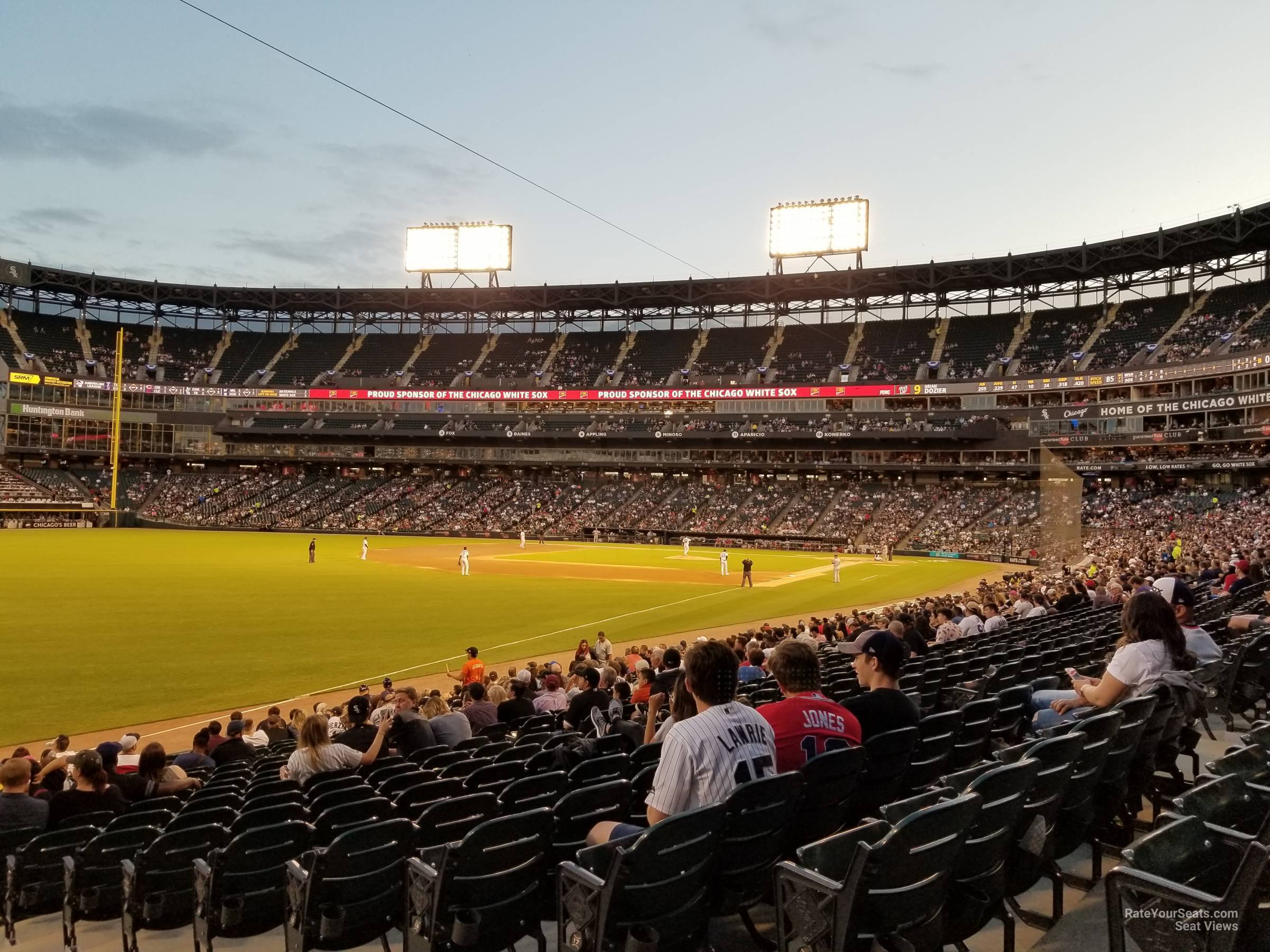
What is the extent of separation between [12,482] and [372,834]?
9376cm

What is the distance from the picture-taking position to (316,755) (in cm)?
833

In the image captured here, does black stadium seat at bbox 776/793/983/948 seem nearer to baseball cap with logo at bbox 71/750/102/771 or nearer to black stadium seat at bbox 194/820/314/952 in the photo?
black stadium seat at bbox 194/820/314/952

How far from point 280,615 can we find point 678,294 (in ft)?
216

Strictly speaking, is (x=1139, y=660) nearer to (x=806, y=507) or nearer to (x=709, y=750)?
(x=709, y=750)

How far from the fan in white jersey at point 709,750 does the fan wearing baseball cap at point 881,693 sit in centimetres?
124

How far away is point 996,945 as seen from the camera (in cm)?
428

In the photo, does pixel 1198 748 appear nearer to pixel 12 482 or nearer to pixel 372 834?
pixel 372 834

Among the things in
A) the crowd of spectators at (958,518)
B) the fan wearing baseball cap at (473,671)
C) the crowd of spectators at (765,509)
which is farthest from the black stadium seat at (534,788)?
the crowd of spectators at (765,509)

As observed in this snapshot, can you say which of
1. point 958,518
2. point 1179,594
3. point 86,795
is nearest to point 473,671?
point 86,795

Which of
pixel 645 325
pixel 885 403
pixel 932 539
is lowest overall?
pixel 932 539

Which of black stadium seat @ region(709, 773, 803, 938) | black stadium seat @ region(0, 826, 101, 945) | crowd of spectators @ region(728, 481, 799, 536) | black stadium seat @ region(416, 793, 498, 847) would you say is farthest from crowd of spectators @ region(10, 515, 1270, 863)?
crowd of spectators @ region(728, 481, 799, 536)

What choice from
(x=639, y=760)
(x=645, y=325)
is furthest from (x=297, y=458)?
(x=639, y=760)

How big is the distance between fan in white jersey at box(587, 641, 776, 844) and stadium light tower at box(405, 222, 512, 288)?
293 feet

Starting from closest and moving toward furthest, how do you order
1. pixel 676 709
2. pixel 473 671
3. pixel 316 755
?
pixel 676 709, pixel 316 755, pixel 473 671
